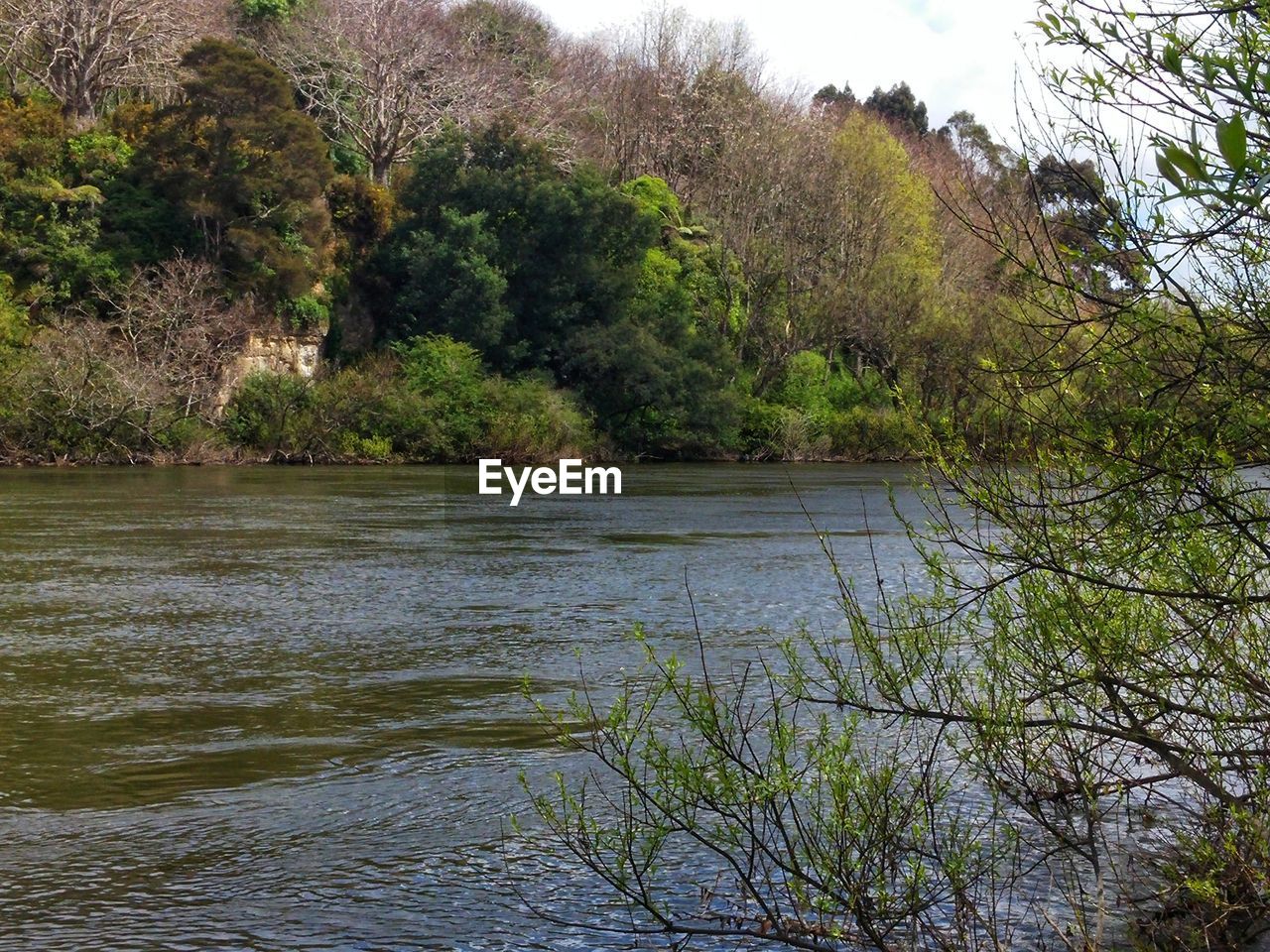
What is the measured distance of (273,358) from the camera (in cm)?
4538

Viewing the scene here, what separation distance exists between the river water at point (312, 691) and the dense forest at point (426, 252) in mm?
16035

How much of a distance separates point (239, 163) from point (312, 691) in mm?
35346

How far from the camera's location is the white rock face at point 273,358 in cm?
4325

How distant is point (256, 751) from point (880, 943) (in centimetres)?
513

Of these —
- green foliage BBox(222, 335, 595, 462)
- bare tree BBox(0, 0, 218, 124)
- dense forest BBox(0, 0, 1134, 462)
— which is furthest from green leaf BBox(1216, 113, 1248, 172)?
bare tree BBox(0, 0, 218, 124)

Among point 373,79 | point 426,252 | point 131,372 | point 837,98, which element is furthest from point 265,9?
point 837,98

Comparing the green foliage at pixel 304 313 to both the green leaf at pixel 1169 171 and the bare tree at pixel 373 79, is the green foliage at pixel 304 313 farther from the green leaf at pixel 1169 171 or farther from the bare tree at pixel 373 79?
the green leaf at pixel 1169 171

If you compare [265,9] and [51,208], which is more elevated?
[265,9]

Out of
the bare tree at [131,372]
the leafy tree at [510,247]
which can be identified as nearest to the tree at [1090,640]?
the bare tree at [131,372]

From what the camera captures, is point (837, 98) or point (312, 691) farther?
point (837, 98)

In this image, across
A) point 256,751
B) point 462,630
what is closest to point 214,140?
point 462,630

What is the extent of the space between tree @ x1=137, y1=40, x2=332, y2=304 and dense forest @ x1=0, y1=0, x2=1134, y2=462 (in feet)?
0.30

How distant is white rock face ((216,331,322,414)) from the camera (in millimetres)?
43250

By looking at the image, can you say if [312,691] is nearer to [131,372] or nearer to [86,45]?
[131,372]
